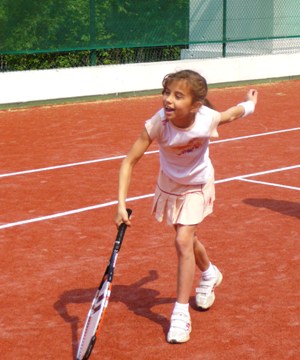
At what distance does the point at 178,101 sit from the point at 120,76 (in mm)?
13245

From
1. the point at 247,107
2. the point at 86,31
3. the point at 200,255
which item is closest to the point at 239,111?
the point at 247,107

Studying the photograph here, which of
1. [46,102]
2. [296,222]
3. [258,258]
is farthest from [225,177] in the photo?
[46,102]

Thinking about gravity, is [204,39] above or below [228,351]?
below

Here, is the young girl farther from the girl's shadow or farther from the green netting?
the green netting

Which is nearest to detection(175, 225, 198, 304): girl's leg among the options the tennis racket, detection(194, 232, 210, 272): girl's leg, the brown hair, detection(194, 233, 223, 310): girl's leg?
detection(194, 232, 210, 272): girl's leg

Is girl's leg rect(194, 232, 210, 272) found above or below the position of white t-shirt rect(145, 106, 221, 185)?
below

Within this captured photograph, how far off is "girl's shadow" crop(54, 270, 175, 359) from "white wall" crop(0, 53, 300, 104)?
9662 mm

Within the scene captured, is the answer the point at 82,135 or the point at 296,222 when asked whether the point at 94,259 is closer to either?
the point at 296,222

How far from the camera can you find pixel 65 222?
323 inches

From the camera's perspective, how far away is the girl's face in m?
5.10

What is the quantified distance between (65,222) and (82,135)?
5.48 m

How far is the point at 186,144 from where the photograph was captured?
17.3 ft

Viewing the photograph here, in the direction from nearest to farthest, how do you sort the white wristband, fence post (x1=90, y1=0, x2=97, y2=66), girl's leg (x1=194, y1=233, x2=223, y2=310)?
1. the white wristband
2. girl's leg (x1=194, y1=233, x2=223, y2=310)
3. fence post (x1=90, y1=0, x2=97, y2=66)

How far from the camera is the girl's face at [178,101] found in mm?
5102
